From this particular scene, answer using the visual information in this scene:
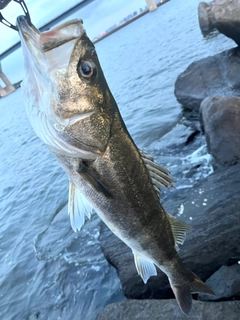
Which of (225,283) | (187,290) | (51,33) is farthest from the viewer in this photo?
(225,283)

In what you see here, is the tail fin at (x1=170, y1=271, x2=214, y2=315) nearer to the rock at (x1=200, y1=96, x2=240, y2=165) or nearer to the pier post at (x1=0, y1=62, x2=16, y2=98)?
the rock at (x1=200, y1=96, x2=240, y2=165)

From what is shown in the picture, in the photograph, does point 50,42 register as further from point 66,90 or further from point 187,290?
point 187,290

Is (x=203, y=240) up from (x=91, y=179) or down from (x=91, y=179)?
down

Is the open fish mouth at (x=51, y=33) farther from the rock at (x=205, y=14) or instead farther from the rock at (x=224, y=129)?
the rock at (x=205, y=14)

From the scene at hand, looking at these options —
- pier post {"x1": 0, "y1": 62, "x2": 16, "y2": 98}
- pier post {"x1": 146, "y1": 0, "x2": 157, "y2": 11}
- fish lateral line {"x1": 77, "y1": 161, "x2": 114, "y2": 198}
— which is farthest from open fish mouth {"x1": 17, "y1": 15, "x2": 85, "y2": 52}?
pier post {"x1": 146, "y1": 0, "x2": 157, "y2": 11}

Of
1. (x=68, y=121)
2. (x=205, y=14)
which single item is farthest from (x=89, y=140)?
(x=205, y=14)

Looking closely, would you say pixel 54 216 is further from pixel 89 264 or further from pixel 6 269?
pixel 89 264
